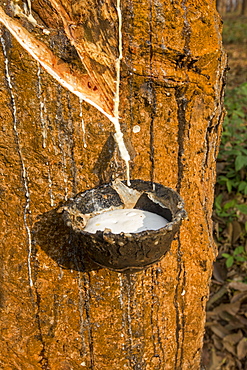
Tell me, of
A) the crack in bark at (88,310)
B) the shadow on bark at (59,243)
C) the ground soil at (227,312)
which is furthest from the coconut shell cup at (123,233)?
the ground soil at (227,312)

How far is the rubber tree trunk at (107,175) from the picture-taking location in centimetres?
139

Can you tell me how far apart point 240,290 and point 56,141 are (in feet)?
7.27

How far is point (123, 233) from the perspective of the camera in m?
1.13

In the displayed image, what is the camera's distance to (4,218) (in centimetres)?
151

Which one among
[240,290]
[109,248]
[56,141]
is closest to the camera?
[109,248]

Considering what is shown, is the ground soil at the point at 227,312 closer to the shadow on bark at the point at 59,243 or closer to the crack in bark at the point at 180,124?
the crack in bark at the point at 180,124

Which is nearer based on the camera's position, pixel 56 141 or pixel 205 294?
pixel 56 141

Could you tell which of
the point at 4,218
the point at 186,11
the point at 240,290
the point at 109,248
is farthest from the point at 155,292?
the point at 240,290

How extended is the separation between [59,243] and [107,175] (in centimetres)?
39

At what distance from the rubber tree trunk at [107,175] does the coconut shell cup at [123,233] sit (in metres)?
0.10

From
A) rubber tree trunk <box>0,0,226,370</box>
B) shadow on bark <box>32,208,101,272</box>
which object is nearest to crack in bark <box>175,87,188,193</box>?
rubber tree trunk <box>0,0,226,370</box>

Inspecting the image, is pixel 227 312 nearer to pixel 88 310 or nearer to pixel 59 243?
pixel 88 310

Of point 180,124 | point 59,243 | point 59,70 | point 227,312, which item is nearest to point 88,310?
point 59,243

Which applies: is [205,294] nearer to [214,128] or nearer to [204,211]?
[204,211]
